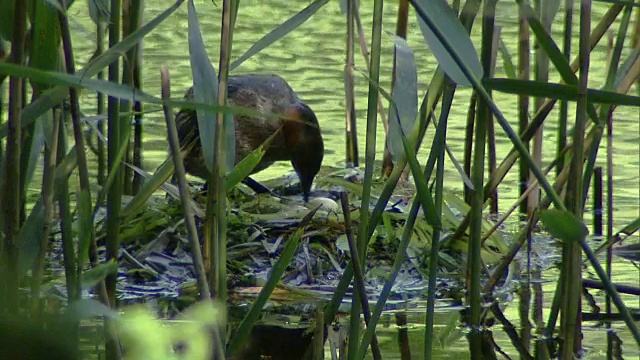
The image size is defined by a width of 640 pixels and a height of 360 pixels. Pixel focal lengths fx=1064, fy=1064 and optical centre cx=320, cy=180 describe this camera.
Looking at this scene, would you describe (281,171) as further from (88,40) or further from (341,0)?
(341,0)

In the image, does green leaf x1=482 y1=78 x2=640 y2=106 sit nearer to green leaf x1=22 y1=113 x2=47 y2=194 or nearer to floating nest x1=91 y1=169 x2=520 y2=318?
green leaf x1=22 y1=113 x2=47 y2=194

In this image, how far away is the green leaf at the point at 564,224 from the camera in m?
1.18

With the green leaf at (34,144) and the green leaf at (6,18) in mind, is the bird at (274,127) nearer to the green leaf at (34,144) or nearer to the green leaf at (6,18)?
the green leaf at (34,144)

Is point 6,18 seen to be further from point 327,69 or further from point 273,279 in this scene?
point 327,69

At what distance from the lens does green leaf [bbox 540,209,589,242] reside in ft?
3.86

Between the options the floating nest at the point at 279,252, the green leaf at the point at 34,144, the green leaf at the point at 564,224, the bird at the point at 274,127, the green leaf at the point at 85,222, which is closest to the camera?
the green leaf at the point at 564,224

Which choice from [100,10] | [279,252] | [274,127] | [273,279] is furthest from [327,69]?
[273,279]

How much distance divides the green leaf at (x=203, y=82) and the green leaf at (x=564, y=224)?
388 millimetres

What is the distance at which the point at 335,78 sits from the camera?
4191 millimetres

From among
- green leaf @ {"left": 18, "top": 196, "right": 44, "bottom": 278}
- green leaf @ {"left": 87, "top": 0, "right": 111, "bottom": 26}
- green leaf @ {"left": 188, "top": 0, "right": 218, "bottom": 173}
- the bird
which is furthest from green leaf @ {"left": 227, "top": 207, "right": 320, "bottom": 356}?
the bird

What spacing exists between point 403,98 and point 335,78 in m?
2.84

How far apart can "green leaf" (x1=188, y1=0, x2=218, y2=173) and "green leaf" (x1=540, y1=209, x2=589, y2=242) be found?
1.27ft

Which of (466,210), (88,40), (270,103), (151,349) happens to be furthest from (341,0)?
(88,40)

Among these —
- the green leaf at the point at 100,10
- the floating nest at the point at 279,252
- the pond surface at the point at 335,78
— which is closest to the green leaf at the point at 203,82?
the green leaf at the point at 100,10
